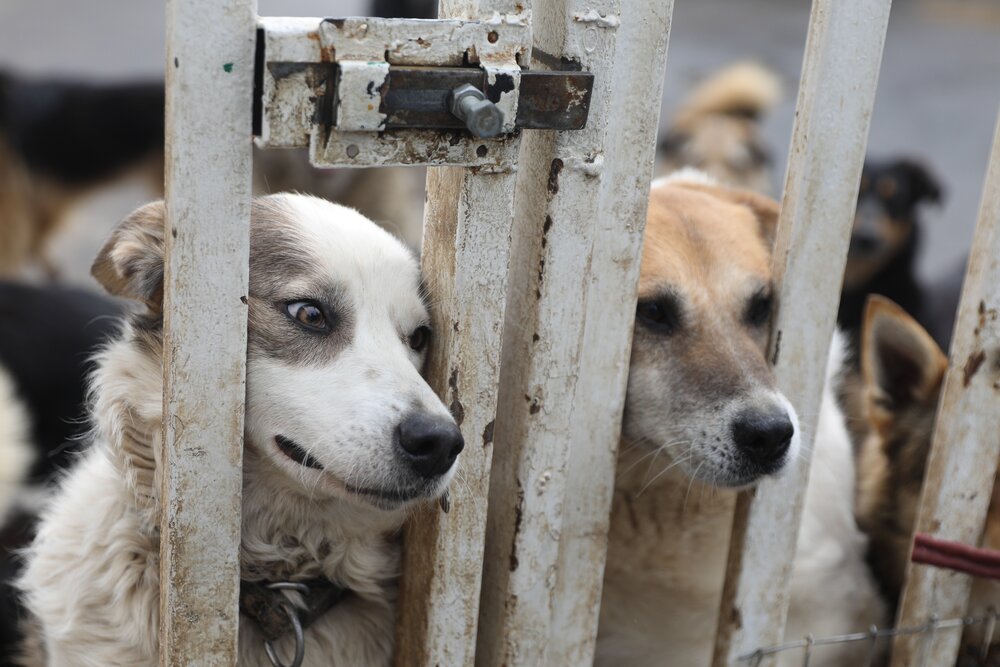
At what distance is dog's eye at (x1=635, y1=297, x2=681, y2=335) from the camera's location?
2309mm

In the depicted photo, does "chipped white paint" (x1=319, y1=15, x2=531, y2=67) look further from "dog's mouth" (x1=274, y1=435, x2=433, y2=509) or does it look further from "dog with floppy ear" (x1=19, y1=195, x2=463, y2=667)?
"dog's mouth" (x1=274, y1=435, x2=433, y2=509)

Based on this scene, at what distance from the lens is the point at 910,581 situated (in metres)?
2.17

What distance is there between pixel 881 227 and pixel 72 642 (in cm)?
435

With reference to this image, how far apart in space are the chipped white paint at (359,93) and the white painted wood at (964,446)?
1211mm

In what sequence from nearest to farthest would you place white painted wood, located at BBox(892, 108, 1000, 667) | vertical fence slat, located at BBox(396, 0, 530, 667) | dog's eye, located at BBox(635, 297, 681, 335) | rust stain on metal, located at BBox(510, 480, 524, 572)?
vertical fence slat, located at BBox(396, 0, 530, 667) → rust stain on metal, located at BBox(510, 480, 524, 572) → white painted wood, located at BBox(892, 108, 1000, 667) → dog's eye, located at BBox(635, 297, 681, 335)

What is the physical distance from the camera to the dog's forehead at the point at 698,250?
232cm

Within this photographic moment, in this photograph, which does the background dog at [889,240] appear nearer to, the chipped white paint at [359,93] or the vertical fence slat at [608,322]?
the vertical fence slat at [608,322]

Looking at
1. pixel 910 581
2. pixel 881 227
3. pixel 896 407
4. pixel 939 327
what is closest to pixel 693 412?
pixel 910 581

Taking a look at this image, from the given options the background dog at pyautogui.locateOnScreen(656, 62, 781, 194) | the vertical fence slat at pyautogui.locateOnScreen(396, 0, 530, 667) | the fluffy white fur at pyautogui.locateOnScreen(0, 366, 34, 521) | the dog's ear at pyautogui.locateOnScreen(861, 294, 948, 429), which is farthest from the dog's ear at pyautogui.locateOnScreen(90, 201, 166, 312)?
the background dog at pyautogui.locateOnScreen(656, 62, 781, 194)

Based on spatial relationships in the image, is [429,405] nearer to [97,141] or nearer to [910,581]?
[910,581]

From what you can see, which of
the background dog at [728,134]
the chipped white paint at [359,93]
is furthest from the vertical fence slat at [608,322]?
the background dog at [728,134]

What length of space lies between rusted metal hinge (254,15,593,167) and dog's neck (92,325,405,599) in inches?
25.2

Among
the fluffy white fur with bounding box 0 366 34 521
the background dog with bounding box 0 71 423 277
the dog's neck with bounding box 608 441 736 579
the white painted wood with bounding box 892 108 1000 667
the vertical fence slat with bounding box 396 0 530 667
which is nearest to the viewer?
the vertical fence slat with bounding box 396 0 530 667

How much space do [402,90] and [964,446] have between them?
4.43 ft
